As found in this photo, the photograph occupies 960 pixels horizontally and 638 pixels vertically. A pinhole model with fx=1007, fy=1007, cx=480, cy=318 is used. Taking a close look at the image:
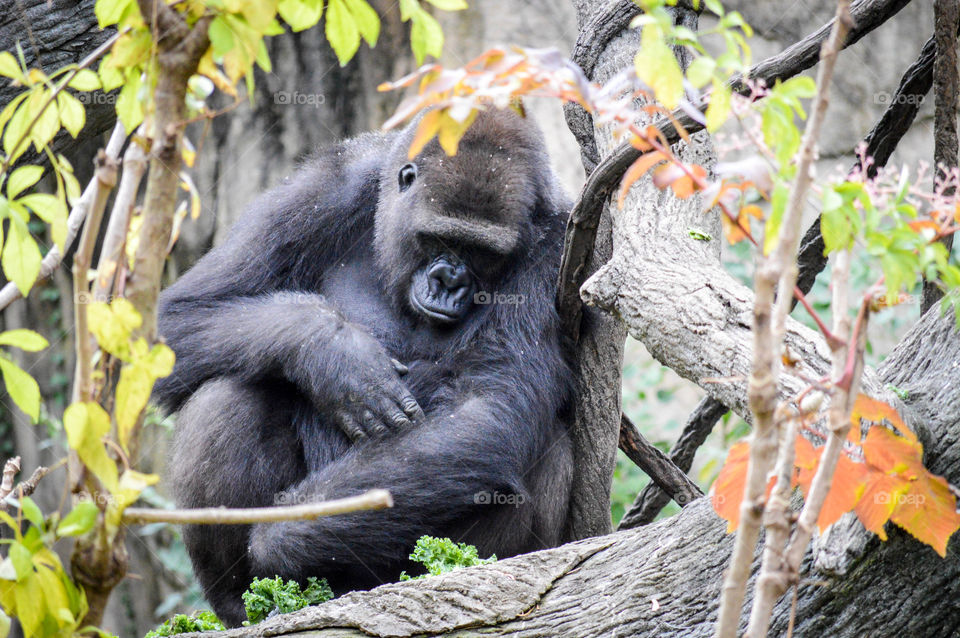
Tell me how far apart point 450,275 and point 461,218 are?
0.61ft

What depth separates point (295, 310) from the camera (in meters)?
3.23

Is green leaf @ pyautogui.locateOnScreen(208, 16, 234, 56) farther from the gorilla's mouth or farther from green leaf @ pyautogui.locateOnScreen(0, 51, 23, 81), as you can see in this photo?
the gorilla's mouth

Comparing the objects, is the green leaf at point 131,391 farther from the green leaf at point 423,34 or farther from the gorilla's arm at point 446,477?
the gorilla's arm at point 446,477

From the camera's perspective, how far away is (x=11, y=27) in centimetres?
331

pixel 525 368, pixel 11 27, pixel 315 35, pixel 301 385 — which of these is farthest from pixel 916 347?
pixel 315 35

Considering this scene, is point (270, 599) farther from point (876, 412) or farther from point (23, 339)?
point (876, 412)

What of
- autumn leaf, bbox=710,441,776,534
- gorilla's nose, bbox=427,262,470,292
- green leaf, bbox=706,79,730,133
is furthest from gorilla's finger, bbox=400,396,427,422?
green leaf, bbox=706,79,730,133

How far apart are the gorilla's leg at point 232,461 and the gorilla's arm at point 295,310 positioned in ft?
0.34

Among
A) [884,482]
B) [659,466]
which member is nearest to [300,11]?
[884,482]

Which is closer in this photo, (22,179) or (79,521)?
(79,521)

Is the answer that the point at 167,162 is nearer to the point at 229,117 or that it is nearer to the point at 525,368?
the point at 525,368

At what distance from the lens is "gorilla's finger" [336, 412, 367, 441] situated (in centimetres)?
304

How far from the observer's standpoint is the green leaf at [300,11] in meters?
1.40

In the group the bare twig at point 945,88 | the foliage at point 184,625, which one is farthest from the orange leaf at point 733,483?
the foliage at point 184,625
